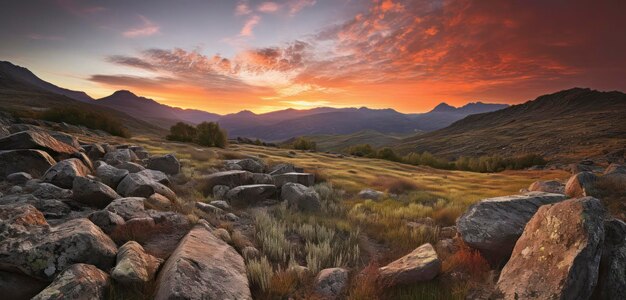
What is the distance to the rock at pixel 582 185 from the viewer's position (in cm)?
1196

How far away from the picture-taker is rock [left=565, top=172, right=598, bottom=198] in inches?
471

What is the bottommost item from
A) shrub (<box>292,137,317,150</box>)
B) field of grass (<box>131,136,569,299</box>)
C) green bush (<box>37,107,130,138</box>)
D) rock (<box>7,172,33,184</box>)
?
shrub (<box>292,137,317,150</box>)

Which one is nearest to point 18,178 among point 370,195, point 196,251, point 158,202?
point 158,202

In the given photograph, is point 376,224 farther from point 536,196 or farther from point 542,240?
point 542,240

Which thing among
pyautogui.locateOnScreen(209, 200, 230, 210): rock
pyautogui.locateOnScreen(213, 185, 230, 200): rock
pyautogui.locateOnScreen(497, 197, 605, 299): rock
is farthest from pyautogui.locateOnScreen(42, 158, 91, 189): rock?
pyautogui.locateOnScreen(497, 197, 605, 299): rock

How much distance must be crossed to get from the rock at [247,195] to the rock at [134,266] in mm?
6703

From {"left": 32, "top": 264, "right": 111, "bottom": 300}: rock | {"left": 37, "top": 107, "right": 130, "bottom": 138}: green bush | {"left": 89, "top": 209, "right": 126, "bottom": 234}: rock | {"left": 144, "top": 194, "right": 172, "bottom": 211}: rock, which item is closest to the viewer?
{"left": 32, "top": 264, "right": 111, "bottom": 300}: rock

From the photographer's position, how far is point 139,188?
9.57 metres

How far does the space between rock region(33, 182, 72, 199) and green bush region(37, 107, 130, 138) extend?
53.4m

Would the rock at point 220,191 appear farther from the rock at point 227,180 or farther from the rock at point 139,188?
the rock at point 139,188

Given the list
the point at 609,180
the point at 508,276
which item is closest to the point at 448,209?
the point at 609,180

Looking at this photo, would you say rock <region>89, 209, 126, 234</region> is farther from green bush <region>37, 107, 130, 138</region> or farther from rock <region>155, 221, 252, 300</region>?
green bush <region>37, 107, 130, 138</region>

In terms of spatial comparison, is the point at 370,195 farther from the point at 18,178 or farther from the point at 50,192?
the point at 18,178

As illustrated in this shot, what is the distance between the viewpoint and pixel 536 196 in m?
8.04
